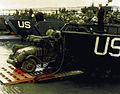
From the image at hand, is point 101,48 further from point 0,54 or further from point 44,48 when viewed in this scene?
point 0,54

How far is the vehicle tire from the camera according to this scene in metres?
6.29

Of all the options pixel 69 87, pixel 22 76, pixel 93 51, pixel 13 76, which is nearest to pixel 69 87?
pixel 69 87

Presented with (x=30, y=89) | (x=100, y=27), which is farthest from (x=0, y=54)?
(x=100, y=27)

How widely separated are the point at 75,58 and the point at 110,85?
125 cm

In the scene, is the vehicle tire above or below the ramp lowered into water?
above

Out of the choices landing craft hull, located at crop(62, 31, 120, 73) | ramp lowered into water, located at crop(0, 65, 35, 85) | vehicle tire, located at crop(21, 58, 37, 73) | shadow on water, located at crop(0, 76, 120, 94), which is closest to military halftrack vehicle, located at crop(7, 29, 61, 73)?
vehicle tire, located at crop(21, 58, 37, 73)

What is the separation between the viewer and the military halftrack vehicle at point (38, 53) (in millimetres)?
6246

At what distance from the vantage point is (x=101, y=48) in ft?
18.8

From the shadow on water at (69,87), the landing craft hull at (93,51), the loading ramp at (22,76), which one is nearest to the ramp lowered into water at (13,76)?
the loading ramp at (22,76)

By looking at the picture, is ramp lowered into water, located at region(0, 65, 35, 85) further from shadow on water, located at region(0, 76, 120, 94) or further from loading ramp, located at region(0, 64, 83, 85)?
shadow on water, located at region(0, 76, 120, 94)

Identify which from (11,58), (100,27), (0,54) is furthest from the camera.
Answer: (0,54)

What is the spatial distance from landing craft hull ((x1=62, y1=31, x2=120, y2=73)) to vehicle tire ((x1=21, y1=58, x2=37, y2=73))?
104 cm

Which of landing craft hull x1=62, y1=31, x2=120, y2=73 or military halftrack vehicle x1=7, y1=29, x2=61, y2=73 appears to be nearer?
landing craft hull x1=62, y1=31, x2=120, y2=73

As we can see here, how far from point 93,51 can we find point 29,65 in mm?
1977
